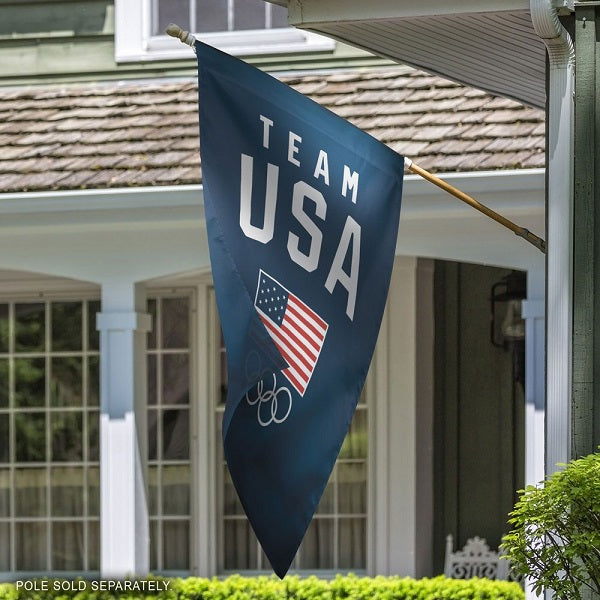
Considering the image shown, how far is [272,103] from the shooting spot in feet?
17.4

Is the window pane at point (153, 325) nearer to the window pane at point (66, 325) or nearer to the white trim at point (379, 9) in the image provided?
the window pane at point (66, 325)

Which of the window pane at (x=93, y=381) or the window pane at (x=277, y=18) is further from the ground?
the window pane at (x=277, y=18)

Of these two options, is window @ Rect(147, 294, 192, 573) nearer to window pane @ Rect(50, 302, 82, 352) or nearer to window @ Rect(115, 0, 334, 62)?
window pane @ Rect(50, 302, 82, 352)

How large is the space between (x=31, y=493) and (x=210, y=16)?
380 cm

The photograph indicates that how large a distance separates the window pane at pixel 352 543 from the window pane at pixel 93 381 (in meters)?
2.06

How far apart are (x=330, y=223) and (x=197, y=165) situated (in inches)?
144

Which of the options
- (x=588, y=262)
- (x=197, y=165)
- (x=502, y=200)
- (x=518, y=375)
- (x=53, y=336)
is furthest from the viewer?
(x=53, y=336)

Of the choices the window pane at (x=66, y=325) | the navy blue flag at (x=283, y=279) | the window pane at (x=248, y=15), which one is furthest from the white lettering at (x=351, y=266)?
the window pane at (x=66, y=325)

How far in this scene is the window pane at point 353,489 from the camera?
34.5 ft

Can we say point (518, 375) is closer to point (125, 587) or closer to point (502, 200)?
point (502, 200)

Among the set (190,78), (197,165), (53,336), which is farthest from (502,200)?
(53,336)

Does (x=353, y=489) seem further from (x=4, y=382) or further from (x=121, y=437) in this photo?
(x=4, y=382)

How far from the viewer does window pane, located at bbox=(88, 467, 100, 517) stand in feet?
35.4

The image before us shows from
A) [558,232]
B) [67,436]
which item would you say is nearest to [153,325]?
[67,436]
